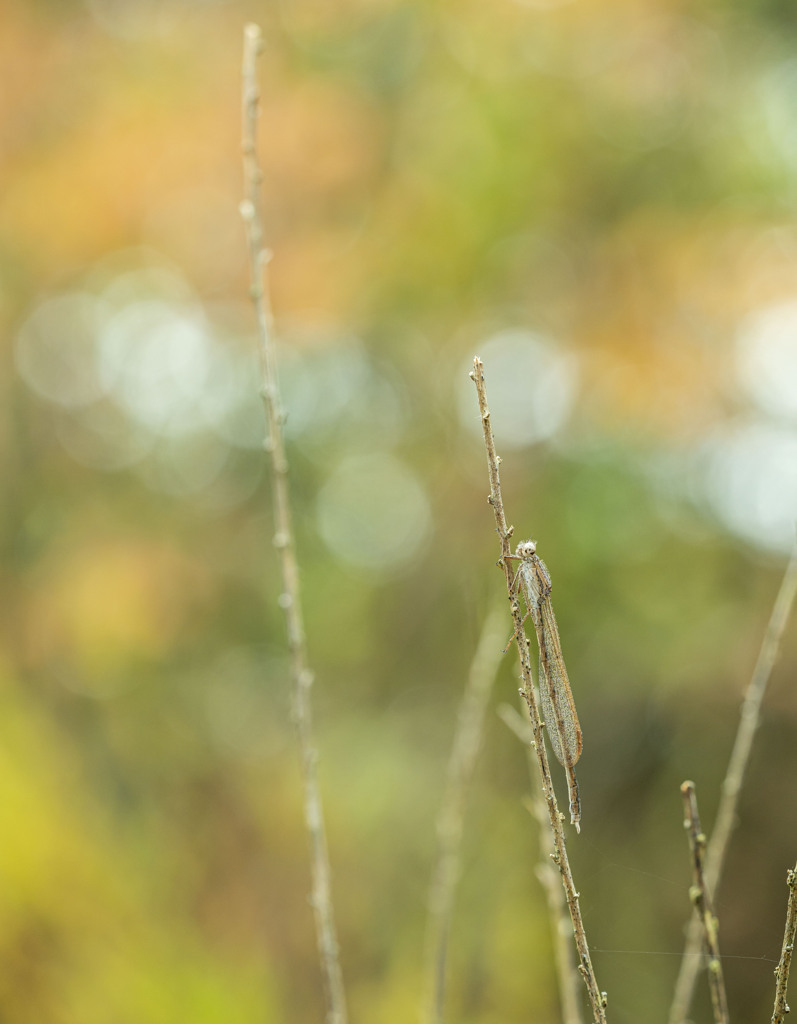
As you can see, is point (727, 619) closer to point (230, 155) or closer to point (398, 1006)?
point (398, 1006)

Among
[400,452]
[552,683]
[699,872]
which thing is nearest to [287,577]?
[552,683]

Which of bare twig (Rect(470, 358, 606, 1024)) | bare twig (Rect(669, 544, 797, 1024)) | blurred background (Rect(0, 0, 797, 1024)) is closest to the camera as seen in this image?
bare twig (Rect(470, 358, 606, 1024))

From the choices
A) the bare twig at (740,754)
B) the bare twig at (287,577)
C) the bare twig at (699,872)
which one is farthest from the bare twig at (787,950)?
the bare twig at (287,577)

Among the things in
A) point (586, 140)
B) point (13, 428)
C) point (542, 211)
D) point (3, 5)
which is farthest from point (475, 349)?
point (3, 5)

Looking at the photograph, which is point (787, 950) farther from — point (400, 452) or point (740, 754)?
point (400, 452)

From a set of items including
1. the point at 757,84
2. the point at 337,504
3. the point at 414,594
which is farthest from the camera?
the point at 337,504

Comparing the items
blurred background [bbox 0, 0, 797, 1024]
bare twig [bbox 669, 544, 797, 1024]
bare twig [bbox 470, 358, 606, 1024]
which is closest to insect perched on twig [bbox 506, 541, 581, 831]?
bare twig [bbox 470, 358, 606, 1024]

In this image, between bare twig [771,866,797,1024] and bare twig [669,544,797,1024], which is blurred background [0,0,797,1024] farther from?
bare twig [771,866,797,1024]
